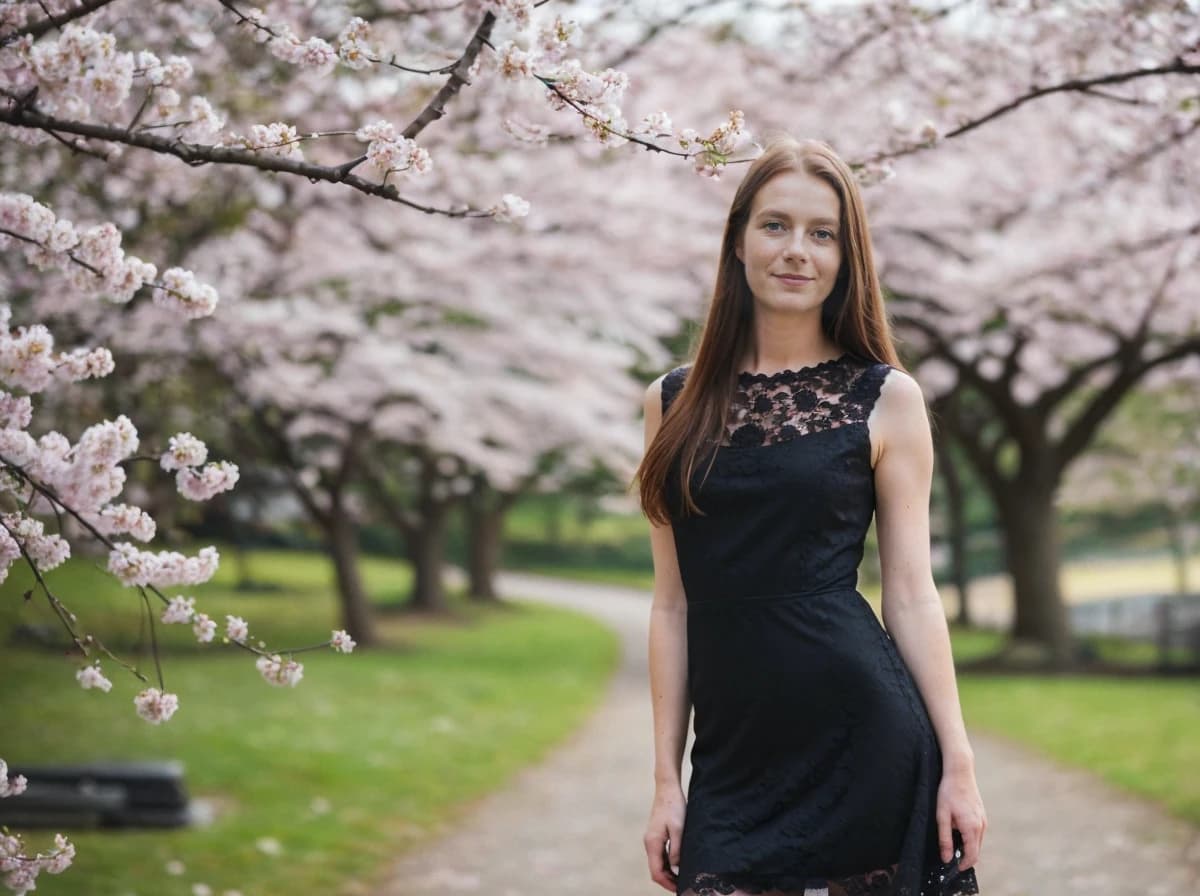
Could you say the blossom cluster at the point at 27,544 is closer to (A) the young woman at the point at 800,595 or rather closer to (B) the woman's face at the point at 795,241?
(A) the young woman at the point at 800,595

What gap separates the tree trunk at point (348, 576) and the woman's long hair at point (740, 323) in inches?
501

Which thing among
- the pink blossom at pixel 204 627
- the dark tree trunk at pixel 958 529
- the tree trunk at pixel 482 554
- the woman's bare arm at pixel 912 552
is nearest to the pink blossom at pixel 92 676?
the pink blossom at pixel 204 627

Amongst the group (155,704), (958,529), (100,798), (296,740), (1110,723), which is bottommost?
(1110,723)

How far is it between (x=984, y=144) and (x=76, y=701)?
8810 millimetres

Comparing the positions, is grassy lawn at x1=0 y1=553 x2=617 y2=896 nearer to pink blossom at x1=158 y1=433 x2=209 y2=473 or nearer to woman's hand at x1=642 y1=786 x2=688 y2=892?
pink blossom at x1=158 y1=433 x2=209 y2=473

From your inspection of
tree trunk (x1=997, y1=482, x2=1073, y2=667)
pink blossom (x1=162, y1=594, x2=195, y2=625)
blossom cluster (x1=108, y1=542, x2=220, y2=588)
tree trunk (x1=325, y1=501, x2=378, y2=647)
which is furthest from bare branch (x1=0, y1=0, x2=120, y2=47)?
tree trunk (x1=997, y1=482, x2=1073, y2=667)

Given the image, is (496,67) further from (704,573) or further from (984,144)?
(984,144)

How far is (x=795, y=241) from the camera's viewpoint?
2311mm

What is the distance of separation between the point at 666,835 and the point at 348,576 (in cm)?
1350

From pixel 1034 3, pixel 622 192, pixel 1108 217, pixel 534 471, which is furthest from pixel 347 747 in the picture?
pixel 534 471

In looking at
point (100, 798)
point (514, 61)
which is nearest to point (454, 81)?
point (514, 61)

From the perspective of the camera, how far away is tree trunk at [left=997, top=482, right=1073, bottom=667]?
14961mm

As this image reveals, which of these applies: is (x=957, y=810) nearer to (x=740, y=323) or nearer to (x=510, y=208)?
(x=740, y=323)

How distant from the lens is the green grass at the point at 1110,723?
8.10 m
